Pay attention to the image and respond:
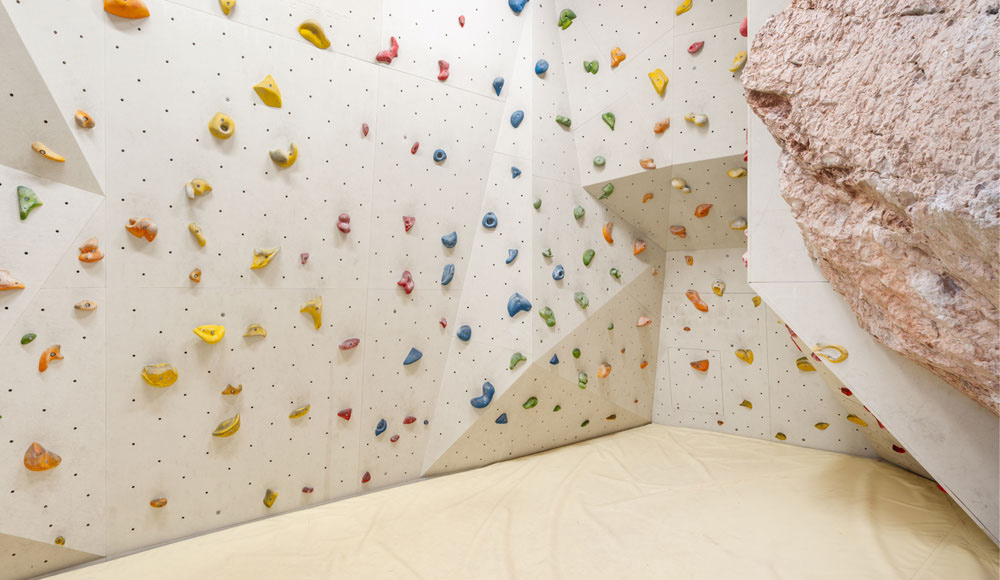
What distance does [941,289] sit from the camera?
1.53 meters

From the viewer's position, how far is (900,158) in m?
1.44

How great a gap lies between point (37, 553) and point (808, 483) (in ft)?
12.0

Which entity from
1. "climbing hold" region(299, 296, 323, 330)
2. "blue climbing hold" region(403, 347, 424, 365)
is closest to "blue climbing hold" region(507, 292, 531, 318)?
"blue climbing hold" region(403, 347, 424, 365)

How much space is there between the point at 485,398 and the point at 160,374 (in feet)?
5.54

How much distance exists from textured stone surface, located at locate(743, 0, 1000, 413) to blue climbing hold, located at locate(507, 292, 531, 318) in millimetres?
1614

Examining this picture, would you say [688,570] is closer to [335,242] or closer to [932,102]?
[932,102]

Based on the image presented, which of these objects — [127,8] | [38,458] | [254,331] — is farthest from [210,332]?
[127,8]

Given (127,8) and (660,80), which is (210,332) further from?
(660,80)

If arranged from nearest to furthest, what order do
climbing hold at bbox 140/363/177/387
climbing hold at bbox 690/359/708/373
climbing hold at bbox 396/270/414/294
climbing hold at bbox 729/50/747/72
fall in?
climbing hold at bbox 140/363/177/387 < climbing hold at bbox 396/270/414/294 < climbing hold at bbox 729/50/747/72 < climbing hold at bbox 690/359/708/373

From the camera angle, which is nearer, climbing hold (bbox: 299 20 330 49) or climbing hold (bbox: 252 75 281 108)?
climbing hold (bbox: 252 75 281 108)

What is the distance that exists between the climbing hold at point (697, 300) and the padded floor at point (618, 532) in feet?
4.10

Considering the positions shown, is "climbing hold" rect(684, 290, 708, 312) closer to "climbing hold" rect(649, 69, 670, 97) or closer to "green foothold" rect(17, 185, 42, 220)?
"climbing hold" rect(649, 69, 670, 97)

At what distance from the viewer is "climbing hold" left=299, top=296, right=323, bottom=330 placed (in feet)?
8.28

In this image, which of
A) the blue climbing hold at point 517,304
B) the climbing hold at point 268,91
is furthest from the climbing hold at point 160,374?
the blue climbing hold at point 517,304
